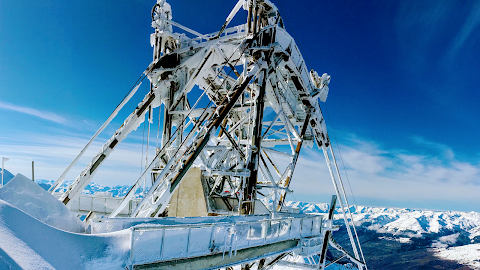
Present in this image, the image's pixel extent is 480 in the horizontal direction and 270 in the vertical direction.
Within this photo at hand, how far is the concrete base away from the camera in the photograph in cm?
1388

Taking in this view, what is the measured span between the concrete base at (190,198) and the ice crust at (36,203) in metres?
8.47

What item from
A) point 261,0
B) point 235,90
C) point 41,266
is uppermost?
point 261,0

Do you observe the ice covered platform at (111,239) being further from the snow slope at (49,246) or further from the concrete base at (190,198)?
the concrete base at (190,198)

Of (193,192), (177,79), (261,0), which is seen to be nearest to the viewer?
(261,0)

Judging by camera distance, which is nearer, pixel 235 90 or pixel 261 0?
pixel 235 90

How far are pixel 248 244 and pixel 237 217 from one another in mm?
1261

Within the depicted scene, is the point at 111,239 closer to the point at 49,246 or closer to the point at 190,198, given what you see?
the point at 49,246

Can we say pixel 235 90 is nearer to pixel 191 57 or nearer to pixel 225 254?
pixel 191 57

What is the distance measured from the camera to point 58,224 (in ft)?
17.4

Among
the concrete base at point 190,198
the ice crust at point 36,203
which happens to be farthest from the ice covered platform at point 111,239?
the concrete base at point 190,198

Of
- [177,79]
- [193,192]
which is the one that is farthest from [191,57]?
[193,192]

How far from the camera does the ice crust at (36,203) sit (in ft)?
16.7

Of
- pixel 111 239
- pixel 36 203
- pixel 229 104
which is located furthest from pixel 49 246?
pixel 229 104

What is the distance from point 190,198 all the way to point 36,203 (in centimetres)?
908
